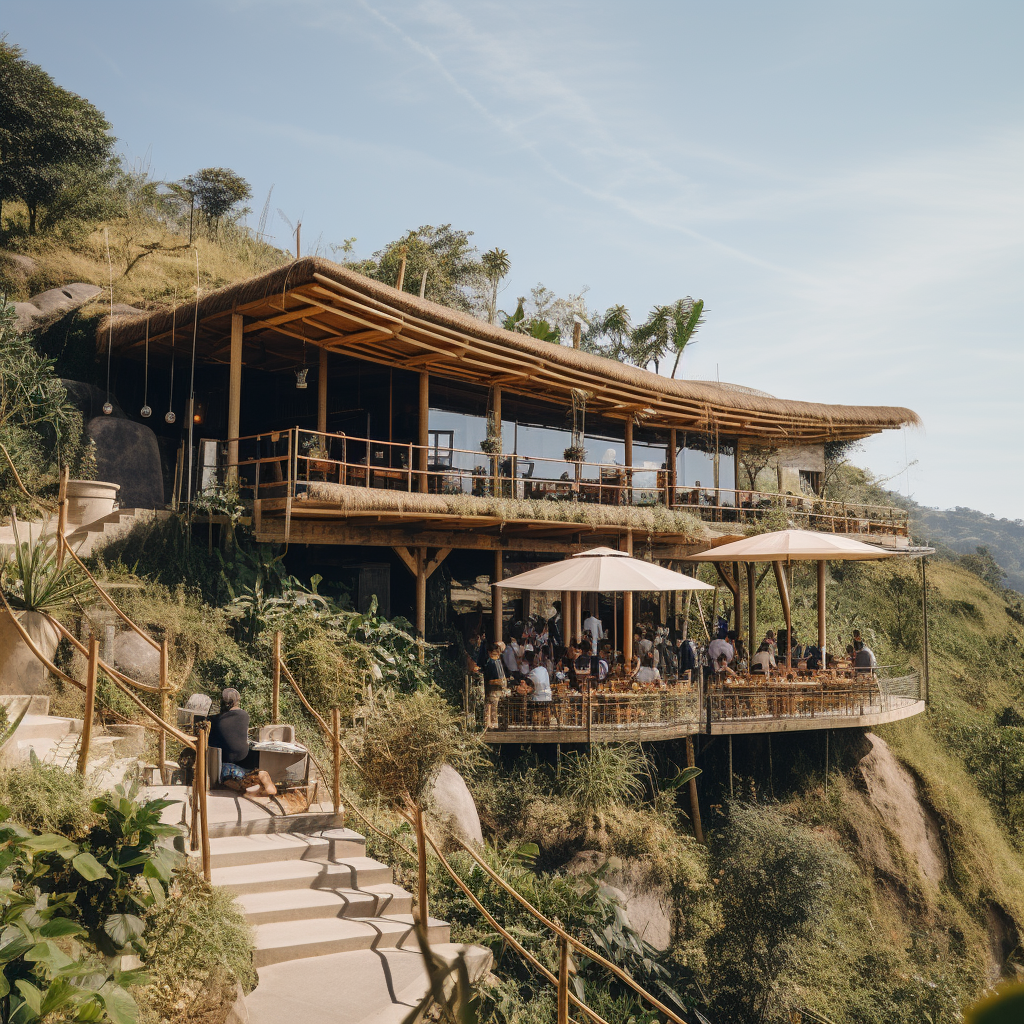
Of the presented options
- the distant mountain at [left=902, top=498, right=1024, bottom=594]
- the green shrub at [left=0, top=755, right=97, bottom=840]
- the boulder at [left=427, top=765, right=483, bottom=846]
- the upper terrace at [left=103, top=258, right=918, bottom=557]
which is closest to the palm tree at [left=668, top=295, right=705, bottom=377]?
the upper terrace at [left=103, top=258, right=918, bottom=557]

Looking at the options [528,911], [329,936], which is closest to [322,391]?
[528,911]

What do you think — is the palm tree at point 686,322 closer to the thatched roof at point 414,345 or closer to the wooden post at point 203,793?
the thatched roof at point 414,345

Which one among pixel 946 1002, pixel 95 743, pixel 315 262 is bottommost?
pixel 946 1002

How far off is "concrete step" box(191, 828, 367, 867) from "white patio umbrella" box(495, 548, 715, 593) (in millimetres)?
5120

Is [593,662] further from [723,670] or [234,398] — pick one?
[234,398]

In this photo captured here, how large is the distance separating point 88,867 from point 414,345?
1197 cm

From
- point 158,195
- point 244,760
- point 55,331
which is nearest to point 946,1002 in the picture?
point 244,760

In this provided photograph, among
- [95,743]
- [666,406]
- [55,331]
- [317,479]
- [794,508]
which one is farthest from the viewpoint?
[794,508]

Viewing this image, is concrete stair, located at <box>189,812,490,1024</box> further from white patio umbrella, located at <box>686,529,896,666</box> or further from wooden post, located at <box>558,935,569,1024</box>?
white patio umbrella, located at <box>686,529,896,666</box>

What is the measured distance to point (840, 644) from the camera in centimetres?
2452

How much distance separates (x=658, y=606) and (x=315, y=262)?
13.7 m

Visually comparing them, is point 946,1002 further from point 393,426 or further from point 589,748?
point 393,426

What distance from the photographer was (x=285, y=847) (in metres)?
7.43

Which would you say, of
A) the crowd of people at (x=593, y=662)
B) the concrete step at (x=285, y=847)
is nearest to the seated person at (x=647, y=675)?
the crowd of people at (x=593, y=662)
